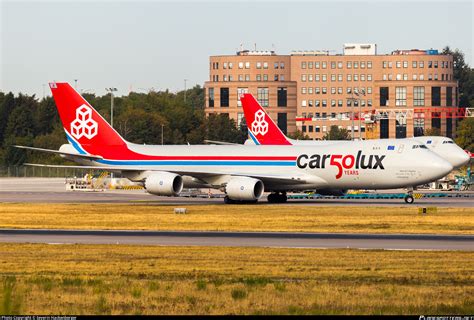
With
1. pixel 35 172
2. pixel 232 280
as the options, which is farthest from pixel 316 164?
pixel 35 172

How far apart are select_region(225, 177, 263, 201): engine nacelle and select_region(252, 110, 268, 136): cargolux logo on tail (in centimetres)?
3084

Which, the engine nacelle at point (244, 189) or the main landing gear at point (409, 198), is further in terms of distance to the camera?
the main landing gear at point (409, 198)

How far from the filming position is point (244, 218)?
52.7 m

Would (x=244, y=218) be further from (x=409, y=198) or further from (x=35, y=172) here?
(x=35, y=172)

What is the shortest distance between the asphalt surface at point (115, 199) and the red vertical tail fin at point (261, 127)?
39.8ft

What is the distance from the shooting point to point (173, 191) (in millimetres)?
66000

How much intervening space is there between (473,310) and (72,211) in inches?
1515

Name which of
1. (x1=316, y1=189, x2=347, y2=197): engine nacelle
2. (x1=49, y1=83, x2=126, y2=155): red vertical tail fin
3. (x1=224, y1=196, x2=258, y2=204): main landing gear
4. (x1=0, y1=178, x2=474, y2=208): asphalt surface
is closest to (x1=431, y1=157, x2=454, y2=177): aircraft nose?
(x1=0, y1=178, x2=474, y2=208): asphalt surface

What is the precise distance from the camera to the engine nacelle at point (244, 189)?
66.0 meters

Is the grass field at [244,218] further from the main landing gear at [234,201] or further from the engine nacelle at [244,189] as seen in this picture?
the main landing gear at [234,201]

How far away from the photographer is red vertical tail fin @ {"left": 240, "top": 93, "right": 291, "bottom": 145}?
317 feet

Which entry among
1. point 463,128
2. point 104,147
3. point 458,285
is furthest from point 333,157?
point 463,128

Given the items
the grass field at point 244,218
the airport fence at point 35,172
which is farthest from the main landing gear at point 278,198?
the airport fence at point 35,172

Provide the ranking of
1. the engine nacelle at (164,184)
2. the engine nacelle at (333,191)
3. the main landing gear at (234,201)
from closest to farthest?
the engine nacelle at (164,184)
the main landing gear at (234,201)
the engine nacelle at (333,191)
